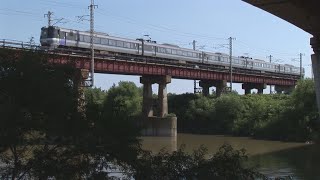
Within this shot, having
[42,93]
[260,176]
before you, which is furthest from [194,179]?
[42,93]

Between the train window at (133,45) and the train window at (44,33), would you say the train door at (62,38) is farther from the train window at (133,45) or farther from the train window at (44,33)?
the train window at (133,45)

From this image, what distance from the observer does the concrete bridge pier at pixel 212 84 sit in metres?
90.7

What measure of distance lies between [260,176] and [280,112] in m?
57.7

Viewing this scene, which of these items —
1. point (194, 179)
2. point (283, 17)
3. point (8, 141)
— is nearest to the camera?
point (8, 141)

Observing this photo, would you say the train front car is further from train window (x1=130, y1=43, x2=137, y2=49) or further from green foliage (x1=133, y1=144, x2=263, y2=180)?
green foliage (x1=133, y1=144, x2=263, y2=180)

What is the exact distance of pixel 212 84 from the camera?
310 ft

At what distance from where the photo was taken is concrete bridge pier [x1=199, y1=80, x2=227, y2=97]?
9065 centimetres

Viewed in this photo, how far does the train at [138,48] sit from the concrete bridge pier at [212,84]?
131 inches

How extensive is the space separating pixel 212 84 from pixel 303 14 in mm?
79396

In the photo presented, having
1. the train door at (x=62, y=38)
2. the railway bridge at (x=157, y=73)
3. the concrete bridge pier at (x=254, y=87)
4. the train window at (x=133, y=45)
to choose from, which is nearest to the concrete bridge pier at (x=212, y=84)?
the railway bridge at (x=157, y=73)

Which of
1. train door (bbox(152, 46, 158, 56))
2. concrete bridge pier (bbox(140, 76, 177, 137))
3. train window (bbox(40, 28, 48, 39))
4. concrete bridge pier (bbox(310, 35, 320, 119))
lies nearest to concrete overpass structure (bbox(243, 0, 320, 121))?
concrete bridge pier (bbox(310, 35, 320, 119))

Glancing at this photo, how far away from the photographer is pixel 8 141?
10547 mm

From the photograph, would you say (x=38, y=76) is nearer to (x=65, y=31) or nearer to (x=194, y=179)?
(x=194, y=179)

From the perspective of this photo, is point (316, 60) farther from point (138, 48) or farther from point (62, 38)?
point (138, 48)
